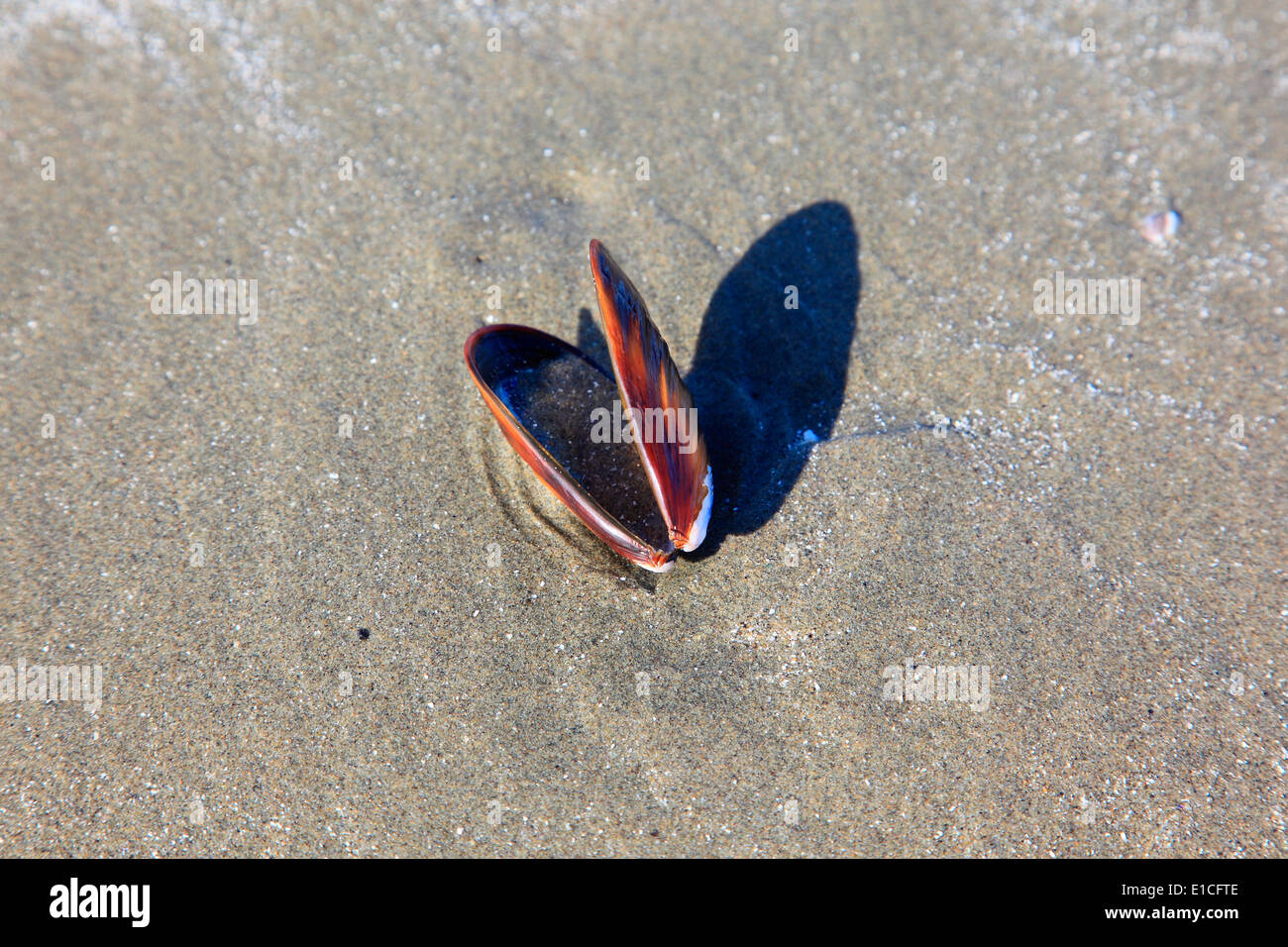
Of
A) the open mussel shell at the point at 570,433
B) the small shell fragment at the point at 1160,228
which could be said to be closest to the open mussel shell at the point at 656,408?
the open mussel shell at the point at 570,433

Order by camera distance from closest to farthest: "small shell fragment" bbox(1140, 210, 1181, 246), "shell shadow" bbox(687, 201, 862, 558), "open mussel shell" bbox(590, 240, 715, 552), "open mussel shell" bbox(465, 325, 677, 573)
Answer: "open mussel shell" bbox(590, 240, 715, 552), "open mussel shell" bbox(465, 325, 677, 573), "shell shadow" bbox(687, 201, 862, 558), "small shell fragment" bbox(1140, 210, 1181, 246)

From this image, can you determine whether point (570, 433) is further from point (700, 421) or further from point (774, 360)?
point (774, 360)

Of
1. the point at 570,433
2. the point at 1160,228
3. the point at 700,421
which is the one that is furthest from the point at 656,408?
the point at 1160,228

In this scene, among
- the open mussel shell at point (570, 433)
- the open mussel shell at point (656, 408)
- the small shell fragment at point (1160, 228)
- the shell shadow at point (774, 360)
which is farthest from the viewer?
the small shell fragment at point (1160, 228)

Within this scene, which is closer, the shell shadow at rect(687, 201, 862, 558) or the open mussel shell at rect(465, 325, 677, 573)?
the open mussel shell at rect(465, 325, 677, 573)

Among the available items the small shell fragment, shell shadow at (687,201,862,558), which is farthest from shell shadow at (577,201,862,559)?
the small shell fragment

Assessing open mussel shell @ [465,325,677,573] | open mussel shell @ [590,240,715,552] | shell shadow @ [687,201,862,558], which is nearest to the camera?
open mussel shell @ [590,240,715,552]

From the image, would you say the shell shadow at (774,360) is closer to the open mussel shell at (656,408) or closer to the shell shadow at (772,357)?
the shell shadow at (772,357)

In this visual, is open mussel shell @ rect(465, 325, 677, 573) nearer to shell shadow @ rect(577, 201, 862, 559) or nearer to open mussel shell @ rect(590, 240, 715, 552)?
open mussel shell @ rect(590, 240, 715, 552)

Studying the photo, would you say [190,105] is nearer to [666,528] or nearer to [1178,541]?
[666,528]
